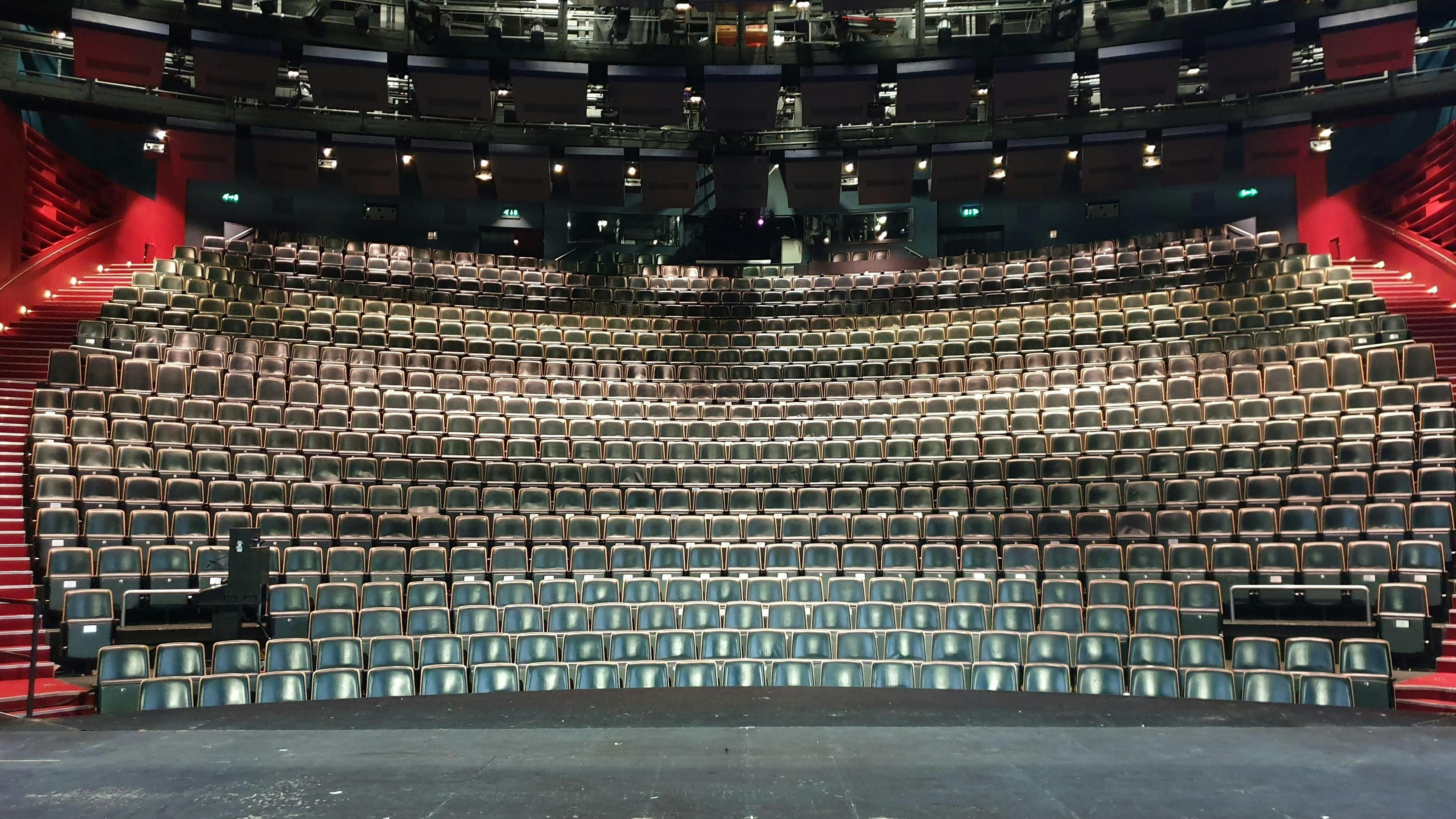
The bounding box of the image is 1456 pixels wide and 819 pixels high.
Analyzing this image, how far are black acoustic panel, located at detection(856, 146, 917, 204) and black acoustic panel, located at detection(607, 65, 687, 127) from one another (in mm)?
1454

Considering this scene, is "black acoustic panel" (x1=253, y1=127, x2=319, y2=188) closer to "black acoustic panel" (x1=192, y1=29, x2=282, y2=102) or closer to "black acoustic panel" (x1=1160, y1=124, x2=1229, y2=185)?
"black acoustic panel" (x1=192, y1=29, x2=282, y2=102)

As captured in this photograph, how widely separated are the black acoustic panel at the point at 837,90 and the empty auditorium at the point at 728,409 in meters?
0.03

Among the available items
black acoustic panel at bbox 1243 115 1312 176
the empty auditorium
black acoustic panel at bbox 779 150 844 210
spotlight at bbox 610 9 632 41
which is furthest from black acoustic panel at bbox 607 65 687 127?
black acoustic panel at bbox 1243 115 1312 176

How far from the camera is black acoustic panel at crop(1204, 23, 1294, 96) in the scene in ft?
19.8

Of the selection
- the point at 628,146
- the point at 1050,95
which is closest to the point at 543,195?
the point at 628,146

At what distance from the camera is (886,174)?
726cm

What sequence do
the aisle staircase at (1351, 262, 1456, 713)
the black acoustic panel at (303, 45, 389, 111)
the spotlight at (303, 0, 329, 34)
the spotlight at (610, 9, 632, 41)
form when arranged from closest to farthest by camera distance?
the aisle staircase at (1351, 262, 1456, 713), the spotlight at (303, 0, 329, 34), the black acoustic panel at (303, 45, 389, 111), the spotlight at (610, 9, 632, 41)

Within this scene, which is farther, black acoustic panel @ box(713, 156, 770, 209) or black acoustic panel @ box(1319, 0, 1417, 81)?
black acoustic panel @ box(713, 156, 770, 209)

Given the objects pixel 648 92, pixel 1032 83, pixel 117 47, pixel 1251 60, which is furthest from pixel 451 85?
pixel 1251 60

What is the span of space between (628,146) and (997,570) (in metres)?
4.36

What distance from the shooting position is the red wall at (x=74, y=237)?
6.24 m

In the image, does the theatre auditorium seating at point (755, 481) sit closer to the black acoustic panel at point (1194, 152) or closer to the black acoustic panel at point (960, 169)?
the black acoustic panel at point (1194, 152)

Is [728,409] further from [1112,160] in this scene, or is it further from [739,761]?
[739,761]

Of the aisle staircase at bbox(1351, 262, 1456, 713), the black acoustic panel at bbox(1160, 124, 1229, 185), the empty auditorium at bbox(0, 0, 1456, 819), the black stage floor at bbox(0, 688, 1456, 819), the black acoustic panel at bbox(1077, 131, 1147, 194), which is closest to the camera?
the black stage floor at bbox(0, 688, 1456, 819)
